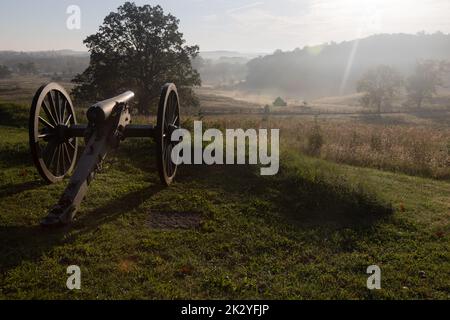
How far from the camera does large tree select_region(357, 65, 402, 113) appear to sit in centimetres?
5181

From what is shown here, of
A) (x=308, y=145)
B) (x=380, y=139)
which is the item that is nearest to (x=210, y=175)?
(x=308, y=145)

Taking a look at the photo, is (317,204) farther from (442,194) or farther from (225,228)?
(442,194)

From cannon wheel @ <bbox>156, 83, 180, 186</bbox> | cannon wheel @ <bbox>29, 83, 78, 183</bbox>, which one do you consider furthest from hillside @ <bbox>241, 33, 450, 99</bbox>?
cannon wheel @ <bbox>29, 83, 78, 183</bbox>

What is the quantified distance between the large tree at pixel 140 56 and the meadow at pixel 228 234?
14029 millimetres

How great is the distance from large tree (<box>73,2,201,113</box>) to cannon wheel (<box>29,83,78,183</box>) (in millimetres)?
15830

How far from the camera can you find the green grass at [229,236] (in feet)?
16.0

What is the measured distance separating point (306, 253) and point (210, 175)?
3.77 m

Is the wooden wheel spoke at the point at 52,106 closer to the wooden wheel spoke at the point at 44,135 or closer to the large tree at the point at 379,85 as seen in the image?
the wooden wheel spoke at the point at 44,135

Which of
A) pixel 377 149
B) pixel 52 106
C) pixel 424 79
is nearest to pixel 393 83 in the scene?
pixel 424 79

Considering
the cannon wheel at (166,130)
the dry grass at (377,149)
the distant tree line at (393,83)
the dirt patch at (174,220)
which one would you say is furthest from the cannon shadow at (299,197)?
the distant tree line at (393,83)

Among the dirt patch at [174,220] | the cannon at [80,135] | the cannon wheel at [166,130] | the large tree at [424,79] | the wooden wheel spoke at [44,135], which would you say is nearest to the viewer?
the cannon at [80,135]

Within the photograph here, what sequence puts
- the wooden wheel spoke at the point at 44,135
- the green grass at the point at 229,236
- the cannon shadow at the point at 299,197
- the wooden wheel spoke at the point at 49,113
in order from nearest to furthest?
the green grass at the point at 229,236
the cannon shadow at the point at 299,197
the wooden wheel spoke at the point at 44,135
the wooden wheel spoke at the point at 49,113

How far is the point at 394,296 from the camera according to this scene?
4.83 m

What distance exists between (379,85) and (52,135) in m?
51.0
